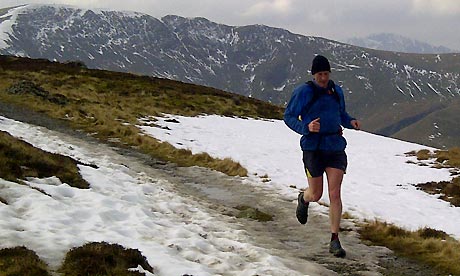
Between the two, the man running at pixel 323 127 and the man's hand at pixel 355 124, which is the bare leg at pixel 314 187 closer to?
the man running at pixel 323 127

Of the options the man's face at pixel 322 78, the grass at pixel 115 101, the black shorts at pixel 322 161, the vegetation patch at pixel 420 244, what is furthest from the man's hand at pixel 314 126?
the grass at pixel 115 101

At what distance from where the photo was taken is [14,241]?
630 cm

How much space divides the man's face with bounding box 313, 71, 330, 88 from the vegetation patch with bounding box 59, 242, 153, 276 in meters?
4.00

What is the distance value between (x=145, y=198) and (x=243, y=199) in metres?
2.72

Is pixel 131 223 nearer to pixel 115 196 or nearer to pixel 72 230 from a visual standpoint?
pixel 72 230

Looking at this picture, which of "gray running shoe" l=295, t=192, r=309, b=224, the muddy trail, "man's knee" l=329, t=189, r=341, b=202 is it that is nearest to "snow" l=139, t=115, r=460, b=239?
the muddy trail

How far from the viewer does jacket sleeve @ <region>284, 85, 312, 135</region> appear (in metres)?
7.89

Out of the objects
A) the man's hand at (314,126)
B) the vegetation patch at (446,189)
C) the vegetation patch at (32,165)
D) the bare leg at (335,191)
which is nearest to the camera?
the man's hand at (314,126)

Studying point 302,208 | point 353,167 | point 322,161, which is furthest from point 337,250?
point 353,167

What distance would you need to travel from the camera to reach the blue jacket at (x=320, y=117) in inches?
313

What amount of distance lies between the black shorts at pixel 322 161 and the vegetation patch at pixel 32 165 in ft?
17.3

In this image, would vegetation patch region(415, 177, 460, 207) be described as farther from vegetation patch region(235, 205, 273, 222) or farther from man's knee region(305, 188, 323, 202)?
man's knee region(305, 188, 323, 202)

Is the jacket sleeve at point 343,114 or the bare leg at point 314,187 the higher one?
the jacket sleeve at point 343,114

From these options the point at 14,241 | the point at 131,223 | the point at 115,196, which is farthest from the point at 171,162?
the point at 14,241
